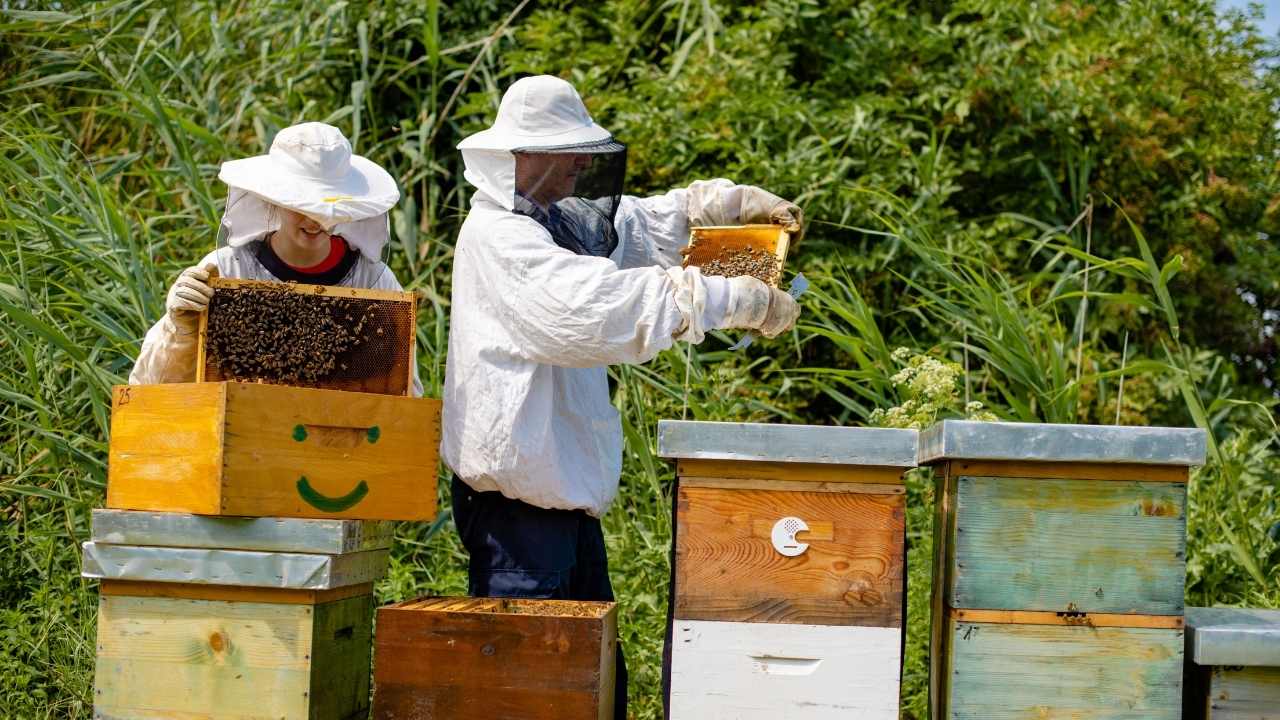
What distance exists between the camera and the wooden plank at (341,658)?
9.01ft

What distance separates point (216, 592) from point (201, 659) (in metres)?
0.14

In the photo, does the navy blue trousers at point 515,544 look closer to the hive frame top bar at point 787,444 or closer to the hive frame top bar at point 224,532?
the hive frame top bar at point 224,532

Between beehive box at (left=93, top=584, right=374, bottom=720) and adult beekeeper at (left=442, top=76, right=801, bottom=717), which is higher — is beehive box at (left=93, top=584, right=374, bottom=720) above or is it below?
below

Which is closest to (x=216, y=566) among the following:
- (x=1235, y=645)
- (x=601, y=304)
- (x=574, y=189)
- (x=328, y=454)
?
(x=328, y=454)

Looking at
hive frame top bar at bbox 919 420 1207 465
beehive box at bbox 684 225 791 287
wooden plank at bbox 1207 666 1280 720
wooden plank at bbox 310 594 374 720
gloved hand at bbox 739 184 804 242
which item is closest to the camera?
hive frame top bar at bbox 919 420 1207 465

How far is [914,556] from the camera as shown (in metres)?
4.20

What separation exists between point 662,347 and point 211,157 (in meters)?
3.25

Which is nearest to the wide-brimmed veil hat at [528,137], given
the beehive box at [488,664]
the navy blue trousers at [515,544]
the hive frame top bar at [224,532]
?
the navy blue trousers at [515,544]

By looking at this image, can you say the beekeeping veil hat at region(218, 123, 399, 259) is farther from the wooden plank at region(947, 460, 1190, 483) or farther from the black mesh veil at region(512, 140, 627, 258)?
the wooden plank at region(947, 460, 1190, 483)

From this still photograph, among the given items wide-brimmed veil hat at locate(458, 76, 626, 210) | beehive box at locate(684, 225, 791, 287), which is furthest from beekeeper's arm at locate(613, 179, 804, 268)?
wide-brimmed veil hat at locate(458, 76, 626, 210)

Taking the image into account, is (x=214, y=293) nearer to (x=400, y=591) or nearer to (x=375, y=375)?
(x=375, y=375)

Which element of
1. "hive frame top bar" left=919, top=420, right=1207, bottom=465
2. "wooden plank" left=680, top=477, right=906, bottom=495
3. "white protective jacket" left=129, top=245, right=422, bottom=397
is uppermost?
"white protective jacket" left=129, top=245, right=422, bottom=397

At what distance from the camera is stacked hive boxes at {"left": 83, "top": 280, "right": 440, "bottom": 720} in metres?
2.71

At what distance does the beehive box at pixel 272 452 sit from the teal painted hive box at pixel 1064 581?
3.78ft
